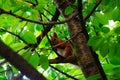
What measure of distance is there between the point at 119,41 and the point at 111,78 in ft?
0.49

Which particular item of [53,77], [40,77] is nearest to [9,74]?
[53,77]

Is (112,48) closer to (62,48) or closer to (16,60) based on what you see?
(16,60)

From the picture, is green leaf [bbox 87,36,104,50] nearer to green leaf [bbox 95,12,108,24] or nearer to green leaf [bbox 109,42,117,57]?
green leaf [bbox 109,42,117,57]

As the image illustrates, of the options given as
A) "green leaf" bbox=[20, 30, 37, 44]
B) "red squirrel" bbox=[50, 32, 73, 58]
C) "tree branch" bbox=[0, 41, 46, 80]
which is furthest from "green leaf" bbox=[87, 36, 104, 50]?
"red squirrel" bbox=[50, 32, 73, 58]

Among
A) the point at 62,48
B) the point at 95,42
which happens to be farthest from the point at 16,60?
the point at 62,48

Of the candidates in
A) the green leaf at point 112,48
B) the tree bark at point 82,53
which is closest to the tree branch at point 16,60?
the green leaf at point 112,48

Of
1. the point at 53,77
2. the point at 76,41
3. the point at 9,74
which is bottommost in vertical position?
the point at 53,77

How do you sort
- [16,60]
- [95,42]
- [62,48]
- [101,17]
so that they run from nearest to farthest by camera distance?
[16,60] < [95,42] < [101,17] < [62,48]

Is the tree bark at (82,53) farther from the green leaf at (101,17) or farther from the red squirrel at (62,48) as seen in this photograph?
the red squirrel at (62,48)

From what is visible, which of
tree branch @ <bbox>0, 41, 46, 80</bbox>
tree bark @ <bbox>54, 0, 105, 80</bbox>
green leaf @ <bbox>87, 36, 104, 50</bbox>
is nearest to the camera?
tree branch @ <bbox>0, 41, 46, 80</bbox>

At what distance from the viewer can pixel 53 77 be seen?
75.5 inches

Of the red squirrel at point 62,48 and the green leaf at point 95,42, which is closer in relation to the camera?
the green leaf at point 95,42

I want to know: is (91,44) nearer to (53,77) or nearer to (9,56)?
(9,56)

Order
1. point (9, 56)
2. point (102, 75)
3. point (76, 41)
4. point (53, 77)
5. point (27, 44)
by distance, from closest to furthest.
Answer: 1. point (9, 56)
2. point (102, 75)
3. point (27, 44)
4. point (76, 41)
5. point (53, 77)
